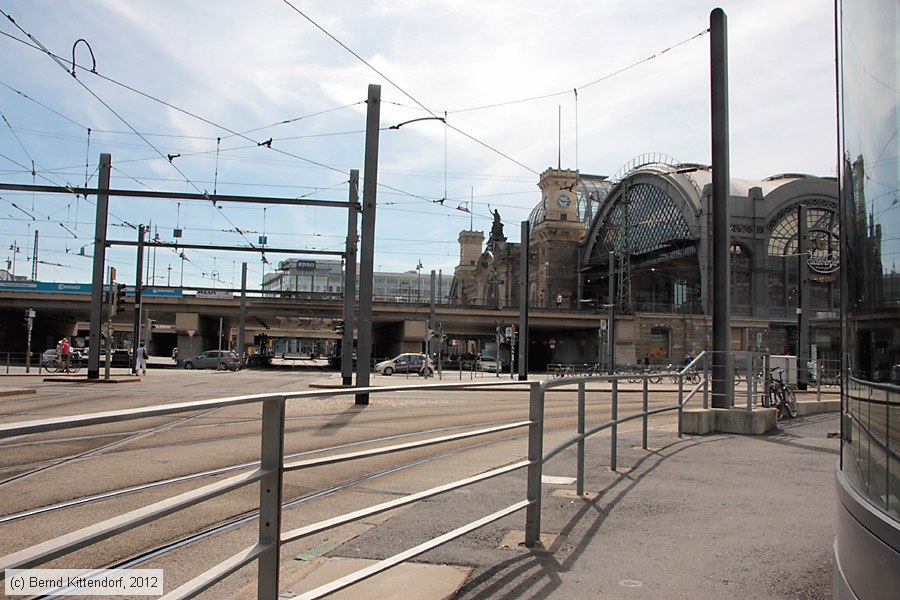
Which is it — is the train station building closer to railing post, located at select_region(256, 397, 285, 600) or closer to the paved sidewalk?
the paved sidewalk

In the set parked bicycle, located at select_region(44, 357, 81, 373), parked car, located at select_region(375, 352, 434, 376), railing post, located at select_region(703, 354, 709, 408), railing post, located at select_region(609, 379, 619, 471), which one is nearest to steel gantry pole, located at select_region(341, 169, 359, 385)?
railing post, located at select_region(703, 354, 709, 408)

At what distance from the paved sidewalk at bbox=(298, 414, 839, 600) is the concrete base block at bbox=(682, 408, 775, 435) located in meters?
3.62

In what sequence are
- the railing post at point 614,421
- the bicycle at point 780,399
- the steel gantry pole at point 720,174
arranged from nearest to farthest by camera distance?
the railing post at point 614,421 → the steel gantry pole at point 720,174 → the bicycle at point 780,399

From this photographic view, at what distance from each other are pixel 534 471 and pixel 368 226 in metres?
15.1

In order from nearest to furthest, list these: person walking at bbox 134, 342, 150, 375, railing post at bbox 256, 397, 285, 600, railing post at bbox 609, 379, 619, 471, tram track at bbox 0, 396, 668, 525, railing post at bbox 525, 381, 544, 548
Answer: tram track at bbox 0, 396, 668, 525 → railing post at bbox 256, 397, 285, 600 → railing post at bbox 525, 381, 544, 548 → railing post at bbox 609, 379, 619, 471 → person walking at bbox 134, 342, 150, 375

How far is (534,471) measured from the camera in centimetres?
574

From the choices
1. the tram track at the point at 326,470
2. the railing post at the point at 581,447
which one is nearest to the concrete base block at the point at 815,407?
the tram track at the point at 326,470

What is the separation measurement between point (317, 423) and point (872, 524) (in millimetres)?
11421

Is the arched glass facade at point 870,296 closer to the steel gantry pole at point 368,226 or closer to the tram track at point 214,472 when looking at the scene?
the tram track at point 214,472

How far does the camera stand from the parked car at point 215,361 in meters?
52.2

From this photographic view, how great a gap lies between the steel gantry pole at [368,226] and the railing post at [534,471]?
47.5ft

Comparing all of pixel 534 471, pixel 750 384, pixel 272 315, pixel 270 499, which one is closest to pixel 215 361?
pixel 272 315

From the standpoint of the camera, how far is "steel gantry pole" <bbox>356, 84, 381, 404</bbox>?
20203mm

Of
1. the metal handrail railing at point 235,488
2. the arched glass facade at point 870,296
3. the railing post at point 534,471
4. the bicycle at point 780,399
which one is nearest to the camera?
the metal handrail railing at point 235,488
